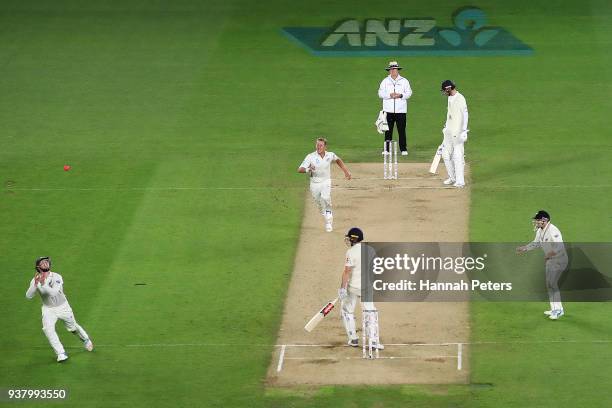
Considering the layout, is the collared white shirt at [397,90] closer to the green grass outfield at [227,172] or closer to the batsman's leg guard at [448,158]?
the green grass outfield at [227,172]

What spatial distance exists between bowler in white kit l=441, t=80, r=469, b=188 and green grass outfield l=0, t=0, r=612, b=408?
79cm

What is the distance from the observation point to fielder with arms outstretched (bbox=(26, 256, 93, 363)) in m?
25.2

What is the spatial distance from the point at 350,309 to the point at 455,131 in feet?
27.5

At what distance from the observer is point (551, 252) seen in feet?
86.3

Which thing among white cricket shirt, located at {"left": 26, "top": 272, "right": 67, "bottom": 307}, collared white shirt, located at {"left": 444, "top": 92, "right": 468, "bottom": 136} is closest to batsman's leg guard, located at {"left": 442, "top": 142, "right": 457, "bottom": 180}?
collared white shirt, located at {"left": 444, "top": 92, "right": 468, "bottom": 136}

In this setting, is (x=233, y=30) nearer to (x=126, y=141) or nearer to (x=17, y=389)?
(x=126, y=141)

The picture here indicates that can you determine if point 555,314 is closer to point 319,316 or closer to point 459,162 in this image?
point 319,316

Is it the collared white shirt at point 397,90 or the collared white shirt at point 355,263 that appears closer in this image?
the collared white shirt at point 355,263

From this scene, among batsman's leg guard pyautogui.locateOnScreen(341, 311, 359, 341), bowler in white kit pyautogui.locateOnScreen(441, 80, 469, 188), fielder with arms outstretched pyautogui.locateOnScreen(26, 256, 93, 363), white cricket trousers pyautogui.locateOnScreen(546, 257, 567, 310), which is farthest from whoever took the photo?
bowler in white kit pyautogui.locateOnScreen(441, 80, 469, 188)

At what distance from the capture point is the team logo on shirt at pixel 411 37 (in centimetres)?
4269

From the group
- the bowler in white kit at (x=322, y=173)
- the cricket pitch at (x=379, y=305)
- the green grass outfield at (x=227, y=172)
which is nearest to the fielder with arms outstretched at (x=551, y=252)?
the green grass outfield at (x=227, y=172)

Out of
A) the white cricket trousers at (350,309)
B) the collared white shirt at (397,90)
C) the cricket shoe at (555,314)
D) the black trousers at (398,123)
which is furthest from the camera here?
the black trousers at (398,123)

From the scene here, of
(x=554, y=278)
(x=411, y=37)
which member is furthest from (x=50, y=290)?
(x=411, y=37)

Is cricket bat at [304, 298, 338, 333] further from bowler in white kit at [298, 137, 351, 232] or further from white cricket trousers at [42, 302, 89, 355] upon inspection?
bowler in white kit at [298, 137, 351, 232]
